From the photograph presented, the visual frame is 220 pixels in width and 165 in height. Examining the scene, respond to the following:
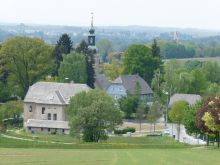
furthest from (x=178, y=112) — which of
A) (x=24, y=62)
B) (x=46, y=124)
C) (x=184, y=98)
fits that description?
(x=24, y=62)

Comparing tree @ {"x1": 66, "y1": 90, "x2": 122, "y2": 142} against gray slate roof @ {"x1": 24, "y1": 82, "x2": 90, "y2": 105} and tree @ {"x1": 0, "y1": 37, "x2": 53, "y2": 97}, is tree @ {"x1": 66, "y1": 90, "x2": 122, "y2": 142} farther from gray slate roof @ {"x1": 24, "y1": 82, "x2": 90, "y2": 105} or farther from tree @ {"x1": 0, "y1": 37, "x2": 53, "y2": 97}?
tree @ {"x1": 0, "y1": 37, "x2": 53, "y2": 97}

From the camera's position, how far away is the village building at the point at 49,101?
9056cm

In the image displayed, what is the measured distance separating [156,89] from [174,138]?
3194cm

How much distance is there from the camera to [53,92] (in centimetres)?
9119

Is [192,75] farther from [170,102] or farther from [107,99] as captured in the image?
[107,99]

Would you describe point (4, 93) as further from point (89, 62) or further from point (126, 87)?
point (126, 87)

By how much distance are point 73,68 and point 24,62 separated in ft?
20.4

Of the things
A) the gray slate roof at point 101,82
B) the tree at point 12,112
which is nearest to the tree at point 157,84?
the gray slate roof at point 101,82

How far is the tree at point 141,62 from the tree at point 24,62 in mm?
18169

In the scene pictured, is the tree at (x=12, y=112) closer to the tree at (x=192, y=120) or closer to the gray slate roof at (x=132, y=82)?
the gray slate roof at (x=132, y=82)

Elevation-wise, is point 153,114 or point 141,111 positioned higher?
point 153,114
